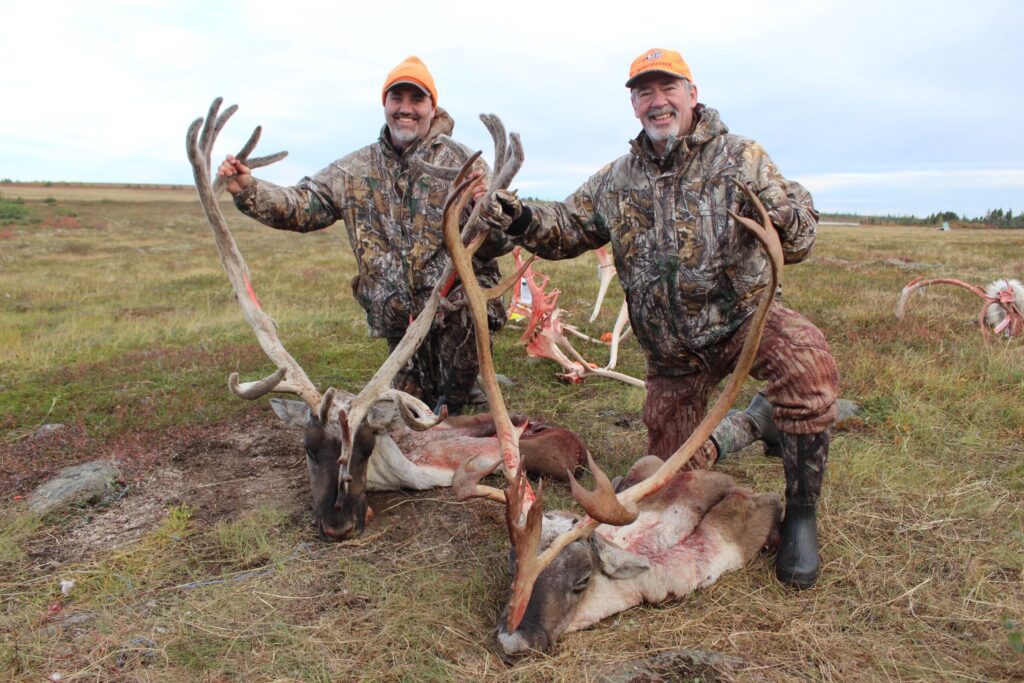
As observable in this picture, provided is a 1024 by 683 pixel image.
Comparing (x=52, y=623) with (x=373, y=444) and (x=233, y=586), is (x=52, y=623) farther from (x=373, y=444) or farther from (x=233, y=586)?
(x=373, y=444)

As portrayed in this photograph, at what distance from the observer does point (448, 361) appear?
19.1 ft

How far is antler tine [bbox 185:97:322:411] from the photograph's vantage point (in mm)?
4160

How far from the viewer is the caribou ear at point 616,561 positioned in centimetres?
313

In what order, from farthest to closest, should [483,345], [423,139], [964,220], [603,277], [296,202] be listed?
[964,220], [603,277], [423,139], [296,202], [483,345]

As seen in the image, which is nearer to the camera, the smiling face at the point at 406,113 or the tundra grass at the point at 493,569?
the tundra grass at the point at 493,569

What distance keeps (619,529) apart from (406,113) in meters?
3.30

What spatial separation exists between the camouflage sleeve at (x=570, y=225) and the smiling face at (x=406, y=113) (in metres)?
1.34

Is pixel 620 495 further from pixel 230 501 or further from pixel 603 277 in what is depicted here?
pixel 603 277

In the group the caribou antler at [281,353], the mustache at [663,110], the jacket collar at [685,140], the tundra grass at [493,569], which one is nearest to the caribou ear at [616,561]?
the tundra grass at [493,569]

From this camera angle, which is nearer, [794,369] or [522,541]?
[522,541]

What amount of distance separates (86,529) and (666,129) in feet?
13.3

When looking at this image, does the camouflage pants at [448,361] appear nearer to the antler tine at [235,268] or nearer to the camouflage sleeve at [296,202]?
the camouflage sleeve at [296,202]

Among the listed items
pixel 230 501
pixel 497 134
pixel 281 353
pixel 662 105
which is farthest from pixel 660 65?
pixel 230 501

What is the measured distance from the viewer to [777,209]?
3.60m
